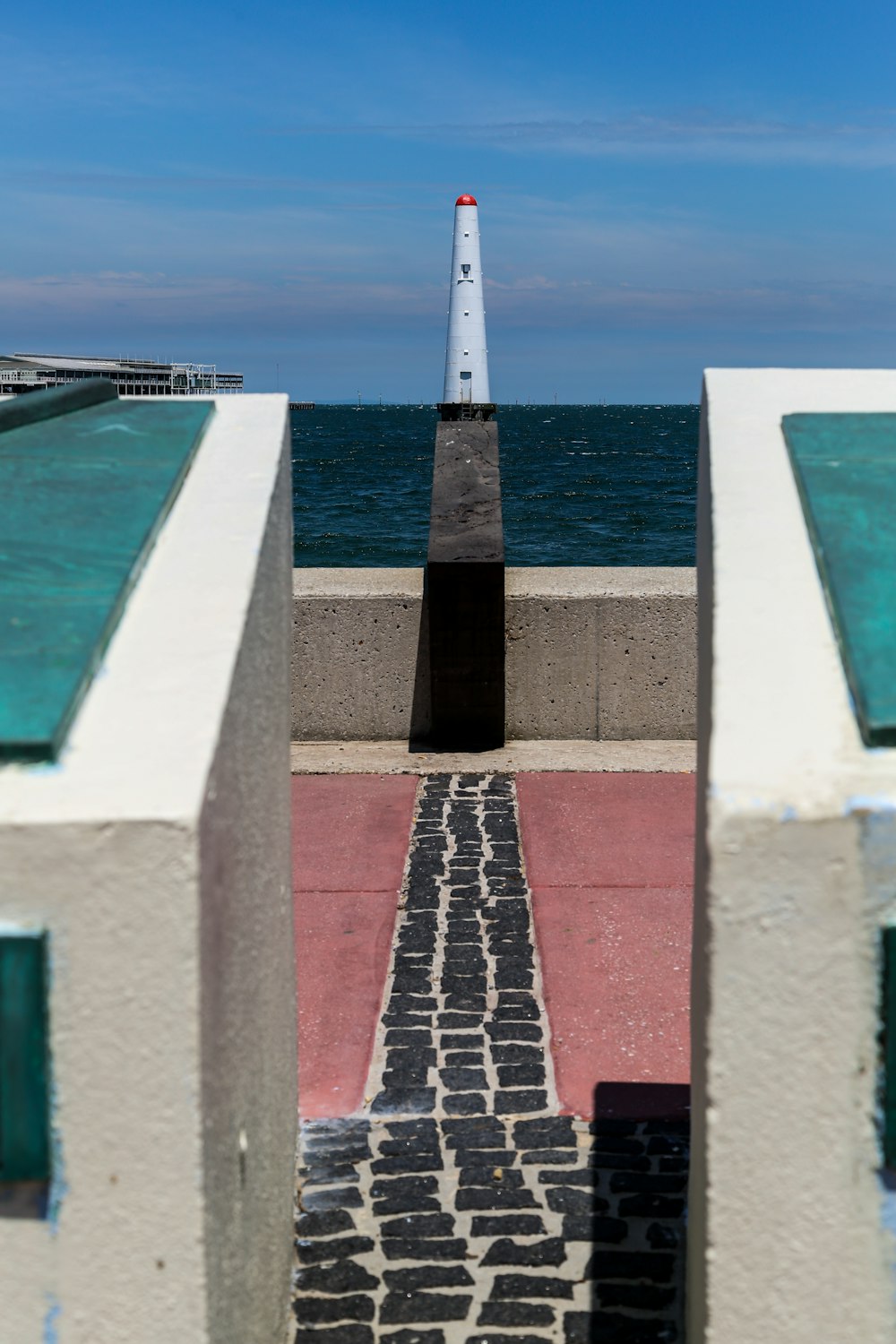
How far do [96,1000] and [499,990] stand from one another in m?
2.78

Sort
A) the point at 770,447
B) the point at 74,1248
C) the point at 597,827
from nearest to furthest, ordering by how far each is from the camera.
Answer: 1. the point at 74,1248
2. the point at 770,447
3. the point at 597,827

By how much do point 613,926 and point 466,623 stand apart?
8.51ft

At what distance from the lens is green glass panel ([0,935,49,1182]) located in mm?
2113

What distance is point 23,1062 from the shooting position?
7.02 ft

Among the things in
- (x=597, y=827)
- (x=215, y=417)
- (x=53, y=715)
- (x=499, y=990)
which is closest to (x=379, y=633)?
(x=597, y=827)

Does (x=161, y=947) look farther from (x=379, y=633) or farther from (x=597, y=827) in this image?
(x=379, y=633)

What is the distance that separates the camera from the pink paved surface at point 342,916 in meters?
4.23

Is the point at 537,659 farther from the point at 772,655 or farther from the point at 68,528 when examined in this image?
the point at 772,655

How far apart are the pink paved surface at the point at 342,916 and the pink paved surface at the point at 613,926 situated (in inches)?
24.9

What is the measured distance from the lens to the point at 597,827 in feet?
21.0

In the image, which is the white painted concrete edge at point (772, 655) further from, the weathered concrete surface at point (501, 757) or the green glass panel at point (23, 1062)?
the weathered concrete surface at point (501, 757)

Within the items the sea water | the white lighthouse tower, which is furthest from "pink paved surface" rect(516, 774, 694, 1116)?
the sea water

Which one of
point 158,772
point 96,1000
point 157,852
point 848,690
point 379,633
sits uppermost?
point 379,633

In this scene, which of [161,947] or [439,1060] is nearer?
[161,947]
